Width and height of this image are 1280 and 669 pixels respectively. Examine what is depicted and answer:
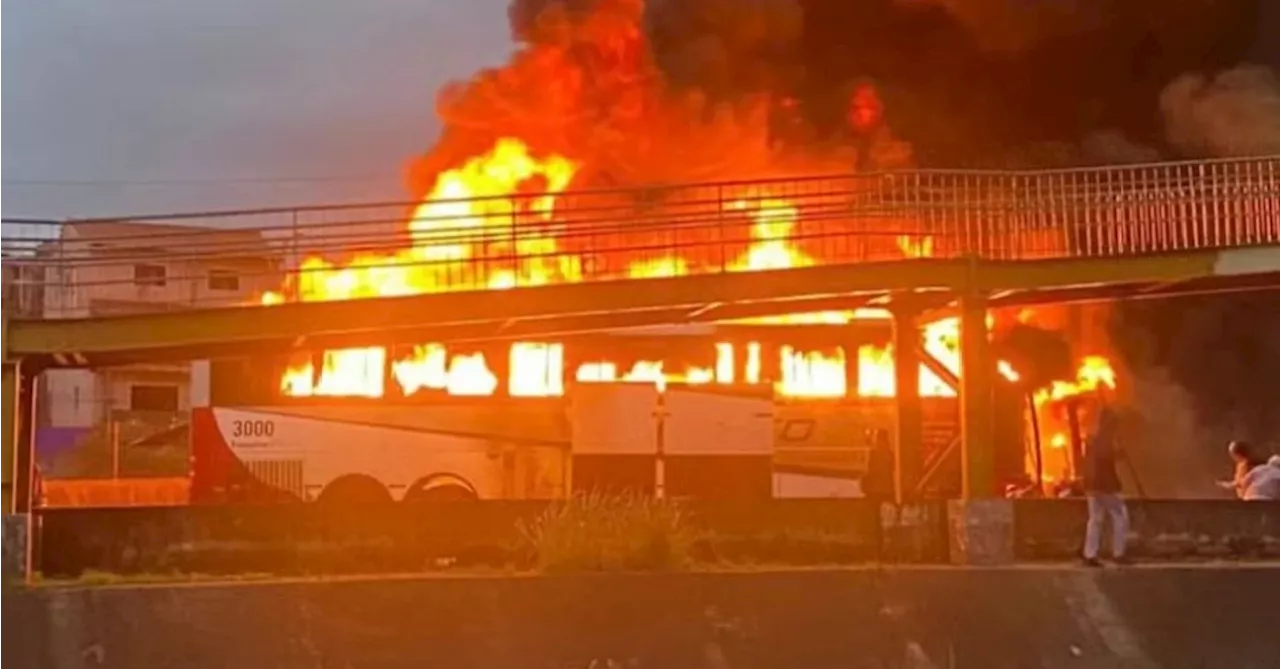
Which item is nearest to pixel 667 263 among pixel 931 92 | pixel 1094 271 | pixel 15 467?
pixel 1094 271

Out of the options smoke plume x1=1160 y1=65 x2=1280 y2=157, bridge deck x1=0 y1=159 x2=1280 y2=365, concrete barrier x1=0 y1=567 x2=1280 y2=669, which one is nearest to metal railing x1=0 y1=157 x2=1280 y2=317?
bridge deck x1=0 y1=159 x2=1280 y2=365

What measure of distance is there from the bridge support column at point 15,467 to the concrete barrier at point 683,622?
1055 mm

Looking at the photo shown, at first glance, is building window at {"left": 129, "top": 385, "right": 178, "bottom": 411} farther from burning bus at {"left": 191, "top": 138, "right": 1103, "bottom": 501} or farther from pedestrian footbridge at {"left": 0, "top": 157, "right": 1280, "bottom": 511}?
burning bus at {"left": 191, "top": 138, "right": 1103, "bottom": 501}

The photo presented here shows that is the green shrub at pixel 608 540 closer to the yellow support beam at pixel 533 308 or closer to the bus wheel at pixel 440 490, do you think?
the yellow support beam at pixel 533 308

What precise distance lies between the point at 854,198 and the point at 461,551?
21.6 feet

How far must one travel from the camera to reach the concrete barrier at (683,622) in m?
13.5

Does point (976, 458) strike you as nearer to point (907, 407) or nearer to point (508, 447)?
point (907, 407)

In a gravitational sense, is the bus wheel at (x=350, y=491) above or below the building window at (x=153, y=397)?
below

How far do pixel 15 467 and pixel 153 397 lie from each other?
36.1 m

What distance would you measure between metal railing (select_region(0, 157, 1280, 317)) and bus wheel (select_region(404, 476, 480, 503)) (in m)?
2.49

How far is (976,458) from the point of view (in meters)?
16.9

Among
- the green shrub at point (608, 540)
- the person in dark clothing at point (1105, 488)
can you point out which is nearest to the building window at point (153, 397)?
the green shrub at point (608, 540)

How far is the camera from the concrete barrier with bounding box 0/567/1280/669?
13453mm

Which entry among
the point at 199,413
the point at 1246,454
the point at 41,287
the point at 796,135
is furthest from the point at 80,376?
the point at 1246,454
